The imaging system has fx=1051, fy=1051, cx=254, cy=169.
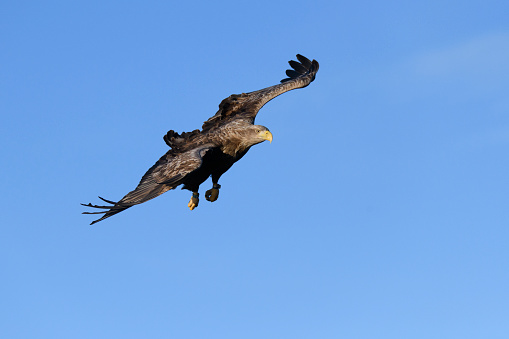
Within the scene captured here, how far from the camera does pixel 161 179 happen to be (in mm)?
20125

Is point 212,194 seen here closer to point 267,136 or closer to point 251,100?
point 267,136

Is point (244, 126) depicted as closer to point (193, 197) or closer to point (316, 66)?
point (193, 197)

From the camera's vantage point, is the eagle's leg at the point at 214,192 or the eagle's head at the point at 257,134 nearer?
the eagle's head at the point at 257,134

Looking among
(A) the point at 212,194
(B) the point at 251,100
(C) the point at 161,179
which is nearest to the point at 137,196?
(C) the point at 161,179

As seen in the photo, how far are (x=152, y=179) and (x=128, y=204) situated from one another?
3.95ft

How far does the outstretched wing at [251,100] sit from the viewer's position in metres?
22.7

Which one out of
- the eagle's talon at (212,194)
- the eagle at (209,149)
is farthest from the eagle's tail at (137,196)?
the eagle's talon at (212,194)

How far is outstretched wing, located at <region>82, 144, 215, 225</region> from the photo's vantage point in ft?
63.9

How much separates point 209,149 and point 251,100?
286cm

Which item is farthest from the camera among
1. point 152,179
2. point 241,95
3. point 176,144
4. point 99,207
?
point 241,95

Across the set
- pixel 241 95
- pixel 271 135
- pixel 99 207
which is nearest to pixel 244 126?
pixel 271 135

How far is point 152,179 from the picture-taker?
20.5 m

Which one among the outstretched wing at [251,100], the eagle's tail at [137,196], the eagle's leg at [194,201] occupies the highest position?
the outstretched wing at [251,100]

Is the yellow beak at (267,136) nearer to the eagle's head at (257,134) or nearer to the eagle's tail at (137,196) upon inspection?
the eagle's head at (257,134)
